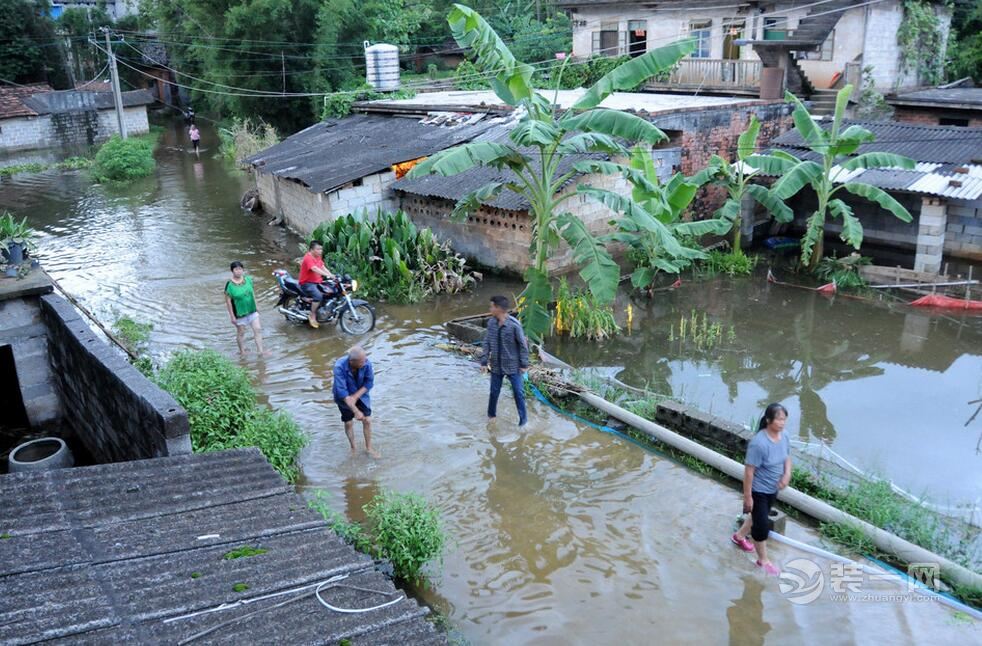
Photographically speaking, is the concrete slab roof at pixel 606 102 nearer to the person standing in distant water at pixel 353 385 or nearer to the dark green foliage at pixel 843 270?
the dark green foliage at pixel 843 270

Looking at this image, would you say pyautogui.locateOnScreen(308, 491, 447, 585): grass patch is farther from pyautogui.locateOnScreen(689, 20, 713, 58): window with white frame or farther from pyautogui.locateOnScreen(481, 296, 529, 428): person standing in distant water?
pyautogui.locateOnScreen(689, 20, 713, 58): window with white frame

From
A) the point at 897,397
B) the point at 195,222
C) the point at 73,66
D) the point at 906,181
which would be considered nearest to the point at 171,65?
the point at 73,66

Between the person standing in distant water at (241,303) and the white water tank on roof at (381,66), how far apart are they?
46.3 feet

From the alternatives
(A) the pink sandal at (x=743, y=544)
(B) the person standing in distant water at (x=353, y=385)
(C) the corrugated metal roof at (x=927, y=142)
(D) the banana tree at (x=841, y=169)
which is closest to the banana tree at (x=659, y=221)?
(D) the banana tree at (x=841, y=169)

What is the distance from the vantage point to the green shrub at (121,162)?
26891 millimetres

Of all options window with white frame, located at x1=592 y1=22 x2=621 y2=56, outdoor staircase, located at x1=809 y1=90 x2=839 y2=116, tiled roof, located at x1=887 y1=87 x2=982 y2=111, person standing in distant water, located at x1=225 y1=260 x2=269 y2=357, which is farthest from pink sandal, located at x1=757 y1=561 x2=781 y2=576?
window with white frame, located at x1=592 y1=22 x2=621 y2=56

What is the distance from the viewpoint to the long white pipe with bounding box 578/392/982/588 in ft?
19.3

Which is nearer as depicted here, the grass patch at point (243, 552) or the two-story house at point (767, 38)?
the grass patch at point (243, 552)

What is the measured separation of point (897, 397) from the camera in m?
9.75

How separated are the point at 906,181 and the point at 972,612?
10224mm

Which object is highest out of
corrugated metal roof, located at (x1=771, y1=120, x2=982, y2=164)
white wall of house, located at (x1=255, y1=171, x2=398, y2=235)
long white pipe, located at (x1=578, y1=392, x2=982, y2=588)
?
corrugated metal roof, located at (x1=771, y1=120, x2=982, y2=164)

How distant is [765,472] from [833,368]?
5.63m

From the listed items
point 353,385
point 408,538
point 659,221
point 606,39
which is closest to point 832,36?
point 606,39

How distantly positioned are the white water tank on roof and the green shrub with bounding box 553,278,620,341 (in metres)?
13.9
